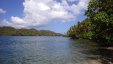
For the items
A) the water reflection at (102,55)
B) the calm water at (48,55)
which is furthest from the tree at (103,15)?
the calm water at (48,55)

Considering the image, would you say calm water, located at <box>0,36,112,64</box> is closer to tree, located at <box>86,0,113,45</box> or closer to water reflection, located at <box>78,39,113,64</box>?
water reflection, located at <box>78,39,113,64</box>

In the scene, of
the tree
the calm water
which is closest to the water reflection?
the calm water

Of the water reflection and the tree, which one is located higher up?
the tree

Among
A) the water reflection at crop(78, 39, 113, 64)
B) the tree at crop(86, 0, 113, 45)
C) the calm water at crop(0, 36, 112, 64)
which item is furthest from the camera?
the tree at crop(86, 0, 113, 45)

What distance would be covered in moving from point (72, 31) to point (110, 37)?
144532 millimetres

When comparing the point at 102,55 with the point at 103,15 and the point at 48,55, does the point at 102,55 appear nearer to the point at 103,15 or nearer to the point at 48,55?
the point at 103,15

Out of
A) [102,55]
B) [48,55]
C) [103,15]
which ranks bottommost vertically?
[48,55]

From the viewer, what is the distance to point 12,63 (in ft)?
113

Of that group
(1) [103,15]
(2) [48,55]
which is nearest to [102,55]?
(1) [103,15]

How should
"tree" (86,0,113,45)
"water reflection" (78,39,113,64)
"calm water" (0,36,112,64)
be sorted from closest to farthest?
"water reflection" (78,39,113,64), "calm water" (0,36,112,64), "tree" (86,0,113,45)

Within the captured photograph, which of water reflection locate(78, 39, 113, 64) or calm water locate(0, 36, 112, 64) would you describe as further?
calm water locate(0, 36, 112, 64)

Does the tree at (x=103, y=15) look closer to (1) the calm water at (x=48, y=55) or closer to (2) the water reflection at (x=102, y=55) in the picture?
(2) the water reflection at (x=102, y=55)

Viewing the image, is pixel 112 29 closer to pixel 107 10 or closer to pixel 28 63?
pixel 107 10

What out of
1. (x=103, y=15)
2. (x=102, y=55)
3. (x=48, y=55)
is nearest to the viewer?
(x=103, y=15)
